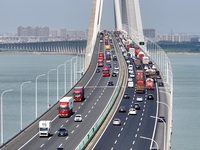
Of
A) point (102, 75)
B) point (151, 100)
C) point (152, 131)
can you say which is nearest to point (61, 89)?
point (102, 75)

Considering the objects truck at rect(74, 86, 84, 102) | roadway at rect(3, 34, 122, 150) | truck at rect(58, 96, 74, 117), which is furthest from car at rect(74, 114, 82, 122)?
truck at rect(74, 86, 84, 102)

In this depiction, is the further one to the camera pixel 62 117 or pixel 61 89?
pixel 61 89

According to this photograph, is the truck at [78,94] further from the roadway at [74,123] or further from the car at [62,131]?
the car at [62,131]

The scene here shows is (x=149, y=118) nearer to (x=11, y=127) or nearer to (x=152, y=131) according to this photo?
(x=152, y=131)

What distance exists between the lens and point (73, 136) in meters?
44.4

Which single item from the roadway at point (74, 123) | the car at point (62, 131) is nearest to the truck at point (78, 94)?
the roadway at point (74, 123)

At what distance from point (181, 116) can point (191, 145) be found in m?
17.4

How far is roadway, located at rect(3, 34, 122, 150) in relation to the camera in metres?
41.5

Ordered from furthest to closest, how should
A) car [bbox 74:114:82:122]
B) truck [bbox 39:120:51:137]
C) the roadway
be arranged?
car [bbox 74:114:82:122]
truck [bbox 39:120:51:137]
the roadway

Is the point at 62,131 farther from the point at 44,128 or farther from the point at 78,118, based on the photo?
the point at 78,118

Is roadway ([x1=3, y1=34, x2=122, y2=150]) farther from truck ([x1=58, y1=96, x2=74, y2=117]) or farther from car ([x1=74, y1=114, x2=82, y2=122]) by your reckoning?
truck ([x1=58, y1=96, x2=74, y2=117])

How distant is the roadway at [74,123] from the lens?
136 ft

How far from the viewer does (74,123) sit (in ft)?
164

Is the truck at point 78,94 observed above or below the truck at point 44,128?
above
